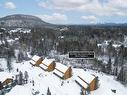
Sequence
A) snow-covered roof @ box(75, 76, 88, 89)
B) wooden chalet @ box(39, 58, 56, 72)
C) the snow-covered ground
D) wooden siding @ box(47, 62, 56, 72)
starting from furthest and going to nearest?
wooden siding @ box(47, 62, 56, 72) < wooden chalet @ box(39, 58, 56, 72) < snow-covered roof @ box(75, 76, 88, 89) < the snow-covered ground

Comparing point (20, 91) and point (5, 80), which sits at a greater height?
point (5, 80)

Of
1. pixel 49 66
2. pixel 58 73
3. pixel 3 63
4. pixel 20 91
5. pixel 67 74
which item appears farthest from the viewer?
pixel 3 63

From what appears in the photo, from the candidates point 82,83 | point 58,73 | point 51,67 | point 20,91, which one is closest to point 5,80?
point 20,91

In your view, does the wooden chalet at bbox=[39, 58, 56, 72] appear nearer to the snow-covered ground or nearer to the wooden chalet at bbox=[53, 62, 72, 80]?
the snow-covered ground

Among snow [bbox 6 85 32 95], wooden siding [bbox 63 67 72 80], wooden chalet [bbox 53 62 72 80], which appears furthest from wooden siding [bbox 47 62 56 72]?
snow [bbox 6 85 32 95]

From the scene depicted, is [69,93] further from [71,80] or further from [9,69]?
[9,69]

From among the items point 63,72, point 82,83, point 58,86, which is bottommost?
point 58,86

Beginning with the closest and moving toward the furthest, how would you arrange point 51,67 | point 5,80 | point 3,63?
point 5,80 → point 51,67 → point 3,63

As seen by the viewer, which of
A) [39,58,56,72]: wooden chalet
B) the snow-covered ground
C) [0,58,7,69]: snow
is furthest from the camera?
[0,58,7,69]: snow

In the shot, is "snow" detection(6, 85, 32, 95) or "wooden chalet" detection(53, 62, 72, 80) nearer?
A: "snow" detection(6, 85, 32, 95)

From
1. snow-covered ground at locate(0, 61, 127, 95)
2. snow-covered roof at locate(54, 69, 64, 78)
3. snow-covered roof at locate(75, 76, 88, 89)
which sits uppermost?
snow-covered roof at locate(54, 69, 64, 78)

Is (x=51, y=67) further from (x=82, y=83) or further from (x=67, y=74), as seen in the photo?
(x=82, y=83)

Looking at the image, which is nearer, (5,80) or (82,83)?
(82,83)
